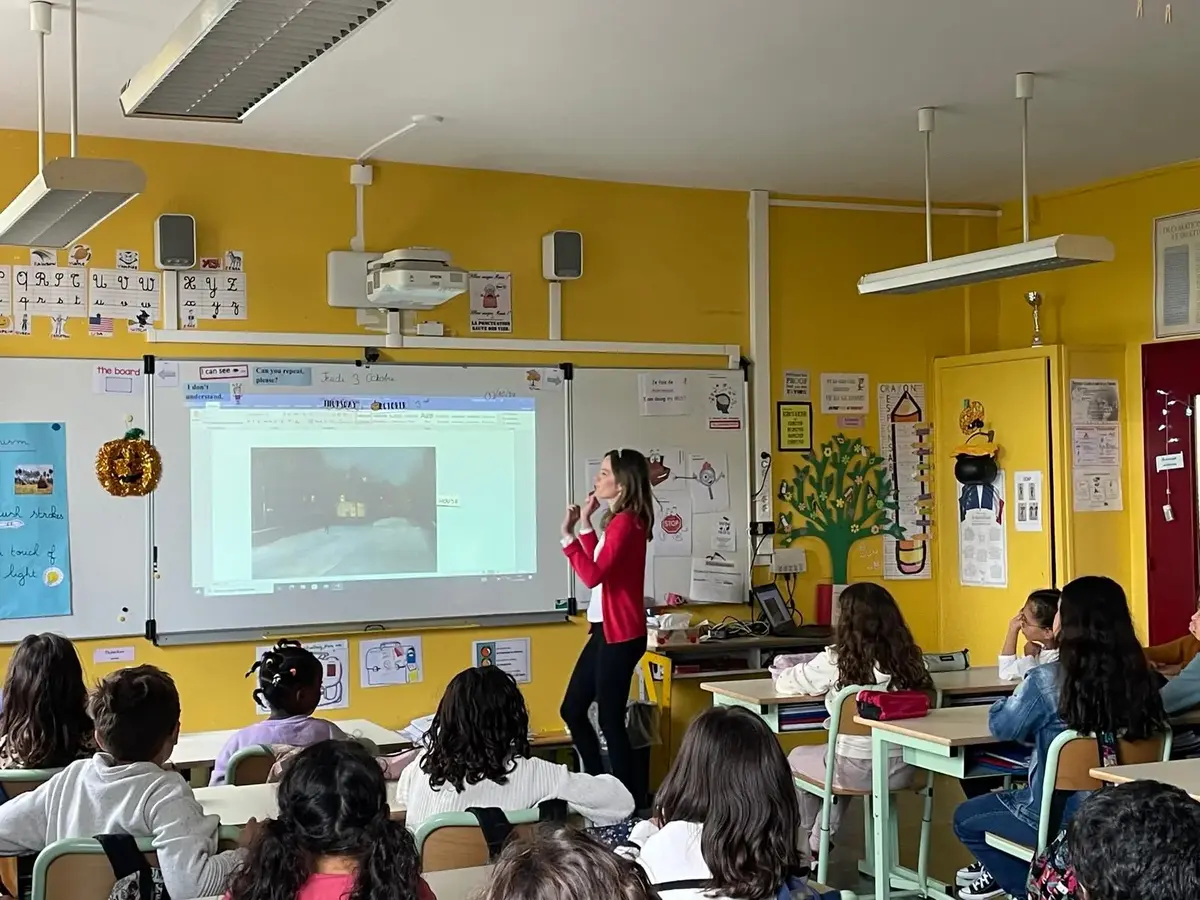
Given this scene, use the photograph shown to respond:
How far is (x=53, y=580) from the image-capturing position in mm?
5113

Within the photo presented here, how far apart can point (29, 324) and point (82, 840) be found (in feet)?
10.2

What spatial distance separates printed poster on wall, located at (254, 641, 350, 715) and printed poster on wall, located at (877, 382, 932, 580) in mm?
2741

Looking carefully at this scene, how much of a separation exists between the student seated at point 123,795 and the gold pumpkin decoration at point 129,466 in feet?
7.70

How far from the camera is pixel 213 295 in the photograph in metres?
5.40

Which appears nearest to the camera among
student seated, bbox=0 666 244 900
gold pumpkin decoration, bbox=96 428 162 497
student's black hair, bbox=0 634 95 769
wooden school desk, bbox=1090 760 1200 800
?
student seated, bbox=0 666 244 900

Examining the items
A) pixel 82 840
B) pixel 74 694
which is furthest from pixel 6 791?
pixel 82 840

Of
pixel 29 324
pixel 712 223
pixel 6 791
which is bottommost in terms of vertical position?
pixel 6 791

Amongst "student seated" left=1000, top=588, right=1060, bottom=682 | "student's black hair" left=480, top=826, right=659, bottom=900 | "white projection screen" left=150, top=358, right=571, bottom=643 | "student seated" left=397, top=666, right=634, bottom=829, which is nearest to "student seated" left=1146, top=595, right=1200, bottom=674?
"student seated" left=1000, top=588, right=1060, bottom=682

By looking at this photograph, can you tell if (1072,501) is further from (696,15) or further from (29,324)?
(29,324)

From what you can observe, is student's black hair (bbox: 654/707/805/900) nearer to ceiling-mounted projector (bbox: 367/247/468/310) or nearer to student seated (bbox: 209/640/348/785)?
student seated (bbox: 209/640/348/785)

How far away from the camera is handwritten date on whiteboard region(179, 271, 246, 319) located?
211 inches

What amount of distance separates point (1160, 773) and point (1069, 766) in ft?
0.97

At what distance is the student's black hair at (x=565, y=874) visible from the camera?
1.37 m

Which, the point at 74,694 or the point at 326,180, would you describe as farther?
the point at 326,180
